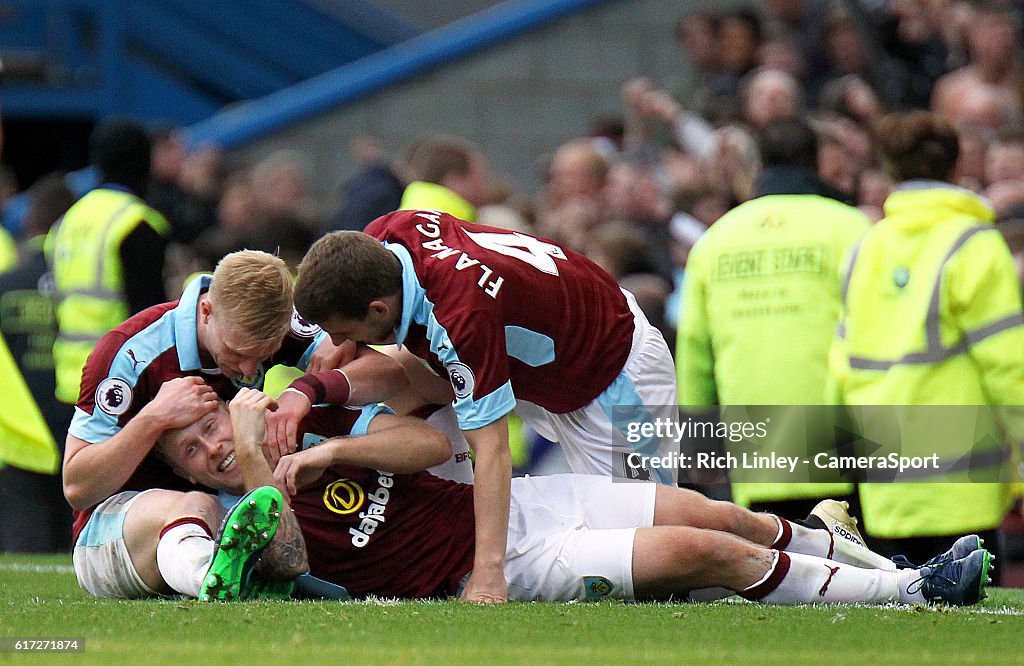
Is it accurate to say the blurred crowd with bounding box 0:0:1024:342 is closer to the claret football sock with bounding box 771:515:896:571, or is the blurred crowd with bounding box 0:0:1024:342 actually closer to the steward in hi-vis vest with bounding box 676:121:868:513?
the steward in hi-vis vest with bounding box 676:121:868:513

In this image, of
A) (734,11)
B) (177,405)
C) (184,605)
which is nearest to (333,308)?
(177,405)

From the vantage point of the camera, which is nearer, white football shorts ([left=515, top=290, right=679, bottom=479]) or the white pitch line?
white football shorts ([left=515, top=290, right=679, bottom=479])

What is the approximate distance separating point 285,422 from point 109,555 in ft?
2.65

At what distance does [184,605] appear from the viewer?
5211mm

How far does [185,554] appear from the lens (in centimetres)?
536

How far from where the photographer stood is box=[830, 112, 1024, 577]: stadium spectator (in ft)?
19.8

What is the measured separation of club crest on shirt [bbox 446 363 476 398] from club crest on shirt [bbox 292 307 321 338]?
673mm

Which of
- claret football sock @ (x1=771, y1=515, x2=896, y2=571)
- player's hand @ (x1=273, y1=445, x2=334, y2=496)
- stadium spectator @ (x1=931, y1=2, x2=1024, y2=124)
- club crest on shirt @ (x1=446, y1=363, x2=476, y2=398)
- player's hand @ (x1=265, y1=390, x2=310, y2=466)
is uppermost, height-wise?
stadium spectator @ (x1=931, y1=2, x2=1024, y2=124)

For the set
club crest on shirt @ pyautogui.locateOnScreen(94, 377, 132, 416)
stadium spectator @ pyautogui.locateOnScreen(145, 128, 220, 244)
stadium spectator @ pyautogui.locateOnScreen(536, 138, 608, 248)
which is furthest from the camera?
stadium spectator @ pyautogui.locateOnScreen(145, 128, 220, 244)

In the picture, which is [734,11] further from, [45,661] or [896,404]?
[45,661]

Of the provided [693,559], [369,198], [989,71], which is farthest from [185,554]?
[989,71]

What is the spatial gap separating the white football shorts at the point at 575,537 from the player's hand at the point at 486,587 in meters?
0.20

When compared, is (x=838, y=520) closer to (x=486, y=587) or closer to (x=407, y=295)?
(x=486, y=587)

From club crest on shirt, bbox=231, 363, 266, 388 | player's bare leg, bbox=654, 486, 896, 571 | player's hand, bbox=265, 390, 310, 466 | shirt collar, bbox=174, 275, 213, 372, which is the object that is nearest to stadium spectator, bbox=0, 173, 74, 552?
club crest on shirt, bbox=231, 363, 266, 388
